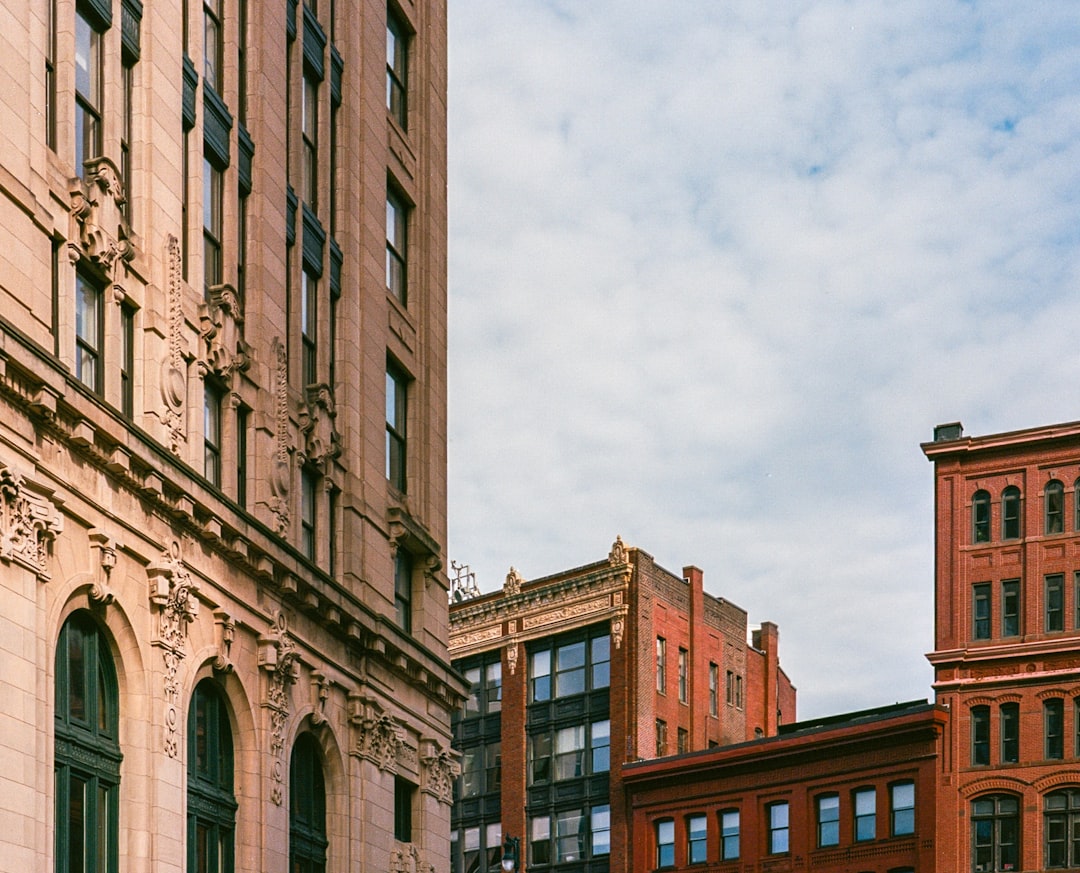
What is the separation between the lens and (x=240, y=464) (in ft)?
125

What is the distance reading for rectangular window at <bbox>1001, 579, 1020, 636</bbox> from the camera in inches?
3337

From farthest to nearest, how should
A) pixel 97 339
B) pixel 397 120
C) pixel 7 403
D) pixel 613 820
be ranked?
pixel 613 820 → pixel 397 120 → pixel 97 339 → pixel 7 403

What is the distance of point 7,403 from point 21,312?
1550 millimetres

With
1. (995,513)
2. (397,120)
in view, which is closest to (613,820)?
(995,513)

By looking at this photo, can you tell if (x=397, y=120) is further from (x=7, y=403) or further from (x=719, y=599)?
(x=719, y=599)

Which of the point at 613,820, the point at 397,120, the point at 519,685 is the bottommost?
the point at 613,820

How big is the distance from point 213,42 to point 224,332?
6.22m

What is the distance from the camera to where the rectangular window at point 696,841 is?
89.3m

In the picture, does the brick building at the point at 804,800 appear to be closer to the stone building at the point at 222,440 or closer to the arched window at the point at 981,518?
the arched window at the point at 981,518

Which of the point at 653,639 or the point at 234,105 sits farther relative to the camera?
the point at 653,639

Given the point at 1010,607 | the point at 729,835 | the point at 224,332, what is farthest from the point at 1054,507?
the point at 224,332

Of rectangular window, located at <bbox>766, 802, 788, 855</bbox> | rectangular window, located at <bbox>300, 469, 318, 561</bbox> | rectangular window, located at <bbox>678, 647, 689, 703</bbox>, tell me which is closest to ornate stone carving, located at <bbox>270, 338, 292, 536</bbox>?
rectangular window, located at <bbox>300, 469, 318, 561</bbox>

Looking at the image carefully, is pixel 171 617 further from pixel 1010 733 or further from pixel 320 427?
pixel 1010 733

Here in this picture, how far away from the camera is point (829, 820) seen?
8488 centimetres
